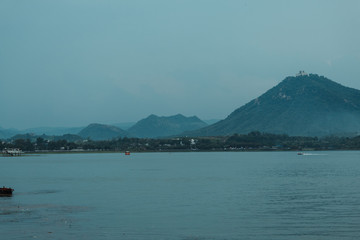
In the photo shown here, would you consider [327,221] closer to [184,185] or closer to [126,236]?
[126,236]

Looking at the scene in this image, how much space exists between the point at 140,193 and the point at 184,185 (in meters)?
13.7

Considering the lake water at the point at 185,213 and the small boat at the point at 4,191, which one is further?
the small boat at the point at 4,191

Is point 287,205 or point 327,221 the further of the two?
point 287,205

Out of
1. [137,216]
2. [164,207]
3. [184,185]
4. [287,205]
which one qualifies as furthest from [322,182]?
[137,216]

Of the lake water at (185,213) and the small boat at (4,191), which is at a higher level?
the small boat at (4,191)

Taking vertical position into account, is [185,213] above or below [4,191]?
below

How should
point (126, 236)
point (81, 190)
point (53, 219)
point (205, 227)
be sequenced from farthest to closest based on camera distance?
1. point (81, 190)
2. point (53, 219)
3. point (205, 227)
4. point (126, 236)

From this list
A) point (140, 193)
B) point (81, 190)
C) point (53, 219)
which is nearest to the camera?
point (53, 219)

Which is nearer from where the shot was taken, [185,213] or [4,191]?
[185,213]

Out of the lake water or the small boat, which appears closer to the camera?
the lake water

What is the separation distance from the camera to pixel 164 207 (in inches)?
Answer: 2173

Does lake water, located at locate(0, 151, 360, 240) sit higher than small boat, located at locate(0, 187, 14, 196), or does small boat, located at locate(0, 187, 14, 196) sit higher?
small boat, located at locate(0, 187, 14, 196)

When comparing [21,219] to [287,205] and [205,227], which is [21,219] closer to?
[205,227]

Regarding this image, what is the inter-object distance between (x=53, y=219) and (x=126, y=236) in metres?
10.7
